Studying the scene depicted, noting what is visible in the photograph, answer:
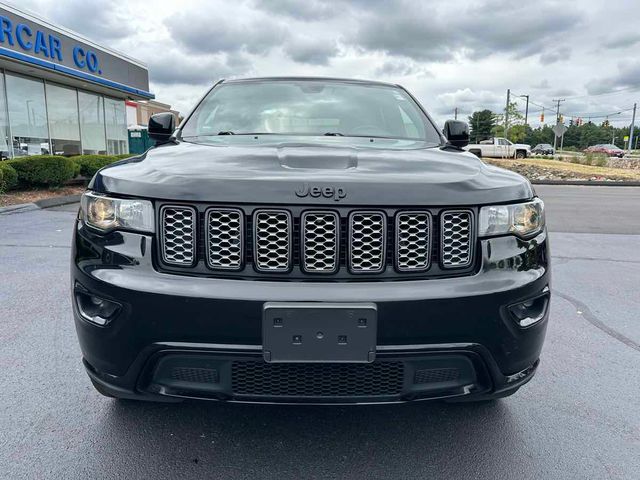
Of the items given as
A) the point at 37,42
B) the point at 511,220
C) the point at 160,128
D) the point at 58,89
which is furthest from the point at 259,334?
the point at 58,89

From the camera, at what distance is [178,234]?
178cm

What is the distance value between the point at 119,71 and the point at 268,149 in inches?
778

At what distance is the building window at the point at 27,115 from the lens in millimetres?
14555

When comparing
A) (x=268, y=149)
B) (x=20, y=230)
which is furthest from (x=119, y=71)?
(x=268, y=149)

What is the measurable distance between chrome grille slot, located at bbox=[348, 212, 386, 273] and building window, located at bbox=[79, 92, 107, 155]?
61.3 feet

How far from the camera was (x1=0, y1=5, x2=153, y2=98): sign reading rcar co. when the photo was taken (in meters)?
13.3

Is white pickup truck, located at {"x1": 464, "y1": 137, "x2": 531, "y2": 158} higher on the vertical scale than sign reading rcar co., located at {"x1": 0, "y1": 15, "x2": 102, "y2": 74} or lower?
lower

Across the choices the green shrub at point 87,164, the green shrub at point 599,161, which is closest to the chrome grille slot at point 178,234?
the green shrub at point 87,164

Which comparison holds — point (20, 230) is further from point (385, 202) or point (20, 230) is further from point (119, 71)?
point (119, 71)

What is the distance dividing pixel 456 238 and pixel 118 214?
1221 mm

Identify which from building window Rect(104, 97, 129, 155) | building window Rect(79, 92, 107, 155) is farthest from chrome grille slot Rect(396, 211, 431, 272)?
building window Rect(104, 97, 129, 155)

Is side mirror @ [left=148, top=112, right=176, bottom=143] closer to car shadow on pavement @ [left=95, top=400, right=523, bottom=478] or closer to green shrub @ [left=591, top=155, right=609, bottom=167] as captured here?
car shadow on pavement @ [left=95, top=400, right=523, bottom=478]

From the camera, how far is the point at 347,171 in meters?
1.87

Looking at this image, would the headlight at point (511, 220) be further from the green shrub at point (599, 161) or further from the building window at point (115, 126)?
the green shrub at point (599, 161)
